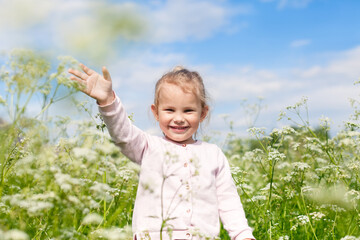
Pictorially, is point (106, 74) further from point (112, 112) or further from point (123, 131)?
point (123, 131)

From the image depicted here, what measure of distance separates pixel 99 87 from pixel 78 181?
108cm

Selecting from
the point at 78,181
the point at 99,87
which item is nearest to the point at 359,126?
the point at 99,87

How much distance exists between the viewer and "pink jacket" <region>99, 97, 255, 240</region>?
10.7 ft

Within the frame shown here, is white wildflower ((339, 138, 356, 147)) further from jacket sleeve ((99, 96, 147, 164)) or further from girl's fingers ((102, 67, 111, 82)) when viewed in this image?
girl's fingers ((102, 67, 111, 82))

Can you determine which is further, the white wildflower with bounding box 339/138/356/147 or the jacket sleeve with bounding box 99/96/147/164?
the white wildflower with bounding box 339/138/356/147

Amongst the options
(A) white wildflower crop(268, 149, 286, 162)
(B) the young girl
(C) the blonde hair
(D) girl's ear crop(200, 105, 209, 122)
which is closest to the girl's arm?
(B) the young girl

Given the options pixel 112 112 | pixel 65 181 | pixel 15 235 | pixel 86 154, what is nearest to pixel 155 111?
pixel 112 112

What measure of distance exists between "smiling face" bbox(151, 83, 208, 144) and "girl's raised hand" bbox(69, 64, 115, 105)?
589 millimetres

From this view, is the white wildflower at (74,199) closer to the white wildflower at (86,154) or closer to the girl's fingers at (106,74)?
the white wildflower at (86,154)

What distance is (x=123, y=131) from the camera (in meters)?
3.36

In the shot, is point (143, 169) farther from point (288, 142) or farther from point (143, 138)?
point (288, 142)

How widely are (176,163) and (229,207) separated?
0.60 m

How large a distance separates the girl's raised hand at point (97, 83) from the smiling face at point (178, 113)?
59 cm

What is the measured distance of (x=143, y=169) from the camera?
352 cm
